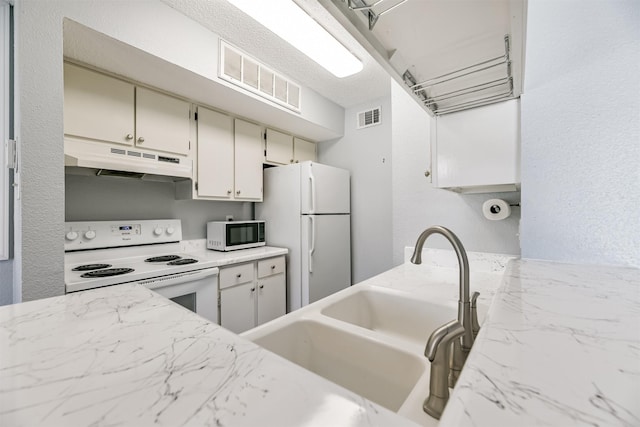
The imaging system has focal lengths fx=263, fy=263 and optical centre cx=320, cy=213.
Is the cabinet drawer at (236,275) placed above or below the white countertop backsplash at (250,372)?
below

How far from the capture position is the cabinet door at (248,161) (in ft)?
8.46

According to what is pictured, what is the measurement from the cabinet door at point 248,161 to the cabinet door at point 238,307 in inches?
35.4

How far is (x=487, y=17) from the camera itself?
0.68 metres

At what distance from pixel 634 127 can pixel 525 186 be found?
0.37 meters

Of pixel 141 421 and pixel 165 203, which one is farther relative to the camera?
pixel 165 203

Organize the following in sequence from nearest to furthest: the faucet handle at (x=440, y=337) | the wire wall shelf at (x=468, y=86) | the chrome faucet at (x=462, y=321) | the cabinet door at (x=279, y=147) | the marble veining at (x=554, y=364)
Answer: the marble veining at (x=554, y=364) → the faucet handle at (x=440, y=337) → the chrome faucet at (x=462, y=321) → the wire wall shelf at (x=468, y=86) → the cabinet door at (x=279, y=147)

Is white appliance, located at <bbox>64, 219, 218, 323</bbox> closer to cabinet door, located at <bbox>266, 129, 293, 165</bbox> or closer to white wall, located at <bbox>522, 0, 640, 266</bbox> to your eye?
cabinet door, located at <bbox>266, 129, 293, 165</bbox>

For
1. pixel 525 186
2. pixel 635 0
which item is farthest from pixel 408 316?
pixel 635 0

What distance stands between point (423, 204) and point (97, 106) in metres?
2.34

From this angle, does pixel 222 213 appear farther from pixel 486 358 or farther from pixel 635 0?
pixel 635 0

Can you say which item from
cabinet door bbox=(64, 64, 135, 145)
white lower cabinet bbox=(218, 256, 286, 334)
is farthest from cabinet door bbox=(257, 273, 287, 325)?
cabinet door bbox=(64, 64, 135, 145)

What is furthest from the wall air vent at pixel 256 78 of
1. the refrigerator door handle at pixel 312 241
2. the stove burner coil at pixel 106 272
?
the stove burner coil at pixel 106 272

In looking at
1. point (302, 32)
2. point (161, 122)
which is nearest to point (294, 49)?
point (302, 32)

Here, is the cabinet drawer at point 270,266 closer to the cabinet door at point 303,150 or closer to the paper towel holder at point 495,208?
the cabinet door at point 303,150
